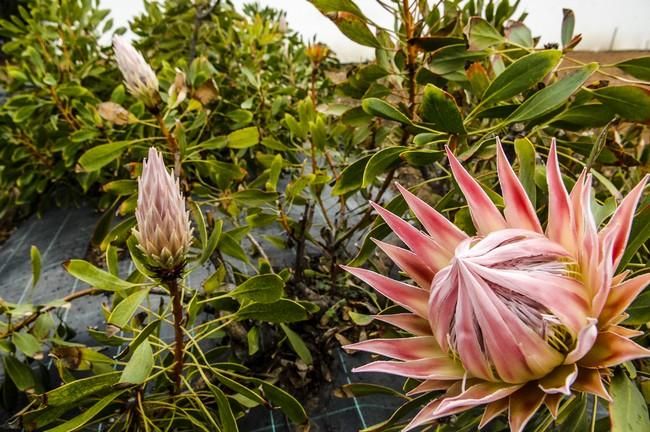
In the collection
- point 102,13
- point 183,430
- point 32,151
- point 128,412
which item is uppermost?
point 102,13

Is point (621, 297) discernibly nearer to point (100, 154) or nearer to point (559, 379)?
point (559, 379)

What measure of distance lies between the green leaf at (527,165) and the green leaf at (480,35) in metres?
0.28

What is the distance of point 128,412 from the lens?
815 mm

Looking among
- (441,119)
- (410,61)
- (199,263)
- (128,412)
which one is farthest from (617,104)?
(128,412)

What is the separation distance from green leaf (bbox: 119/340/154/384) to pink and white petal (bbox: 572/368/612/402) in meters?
0.55

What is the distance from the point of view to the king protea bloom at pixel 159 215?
22.8 inches

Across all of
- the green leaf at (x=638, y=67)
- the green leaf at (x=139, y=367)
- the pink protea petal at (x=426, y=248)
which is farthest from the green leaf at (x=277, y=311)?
the green leaf at (x=638, y=67)

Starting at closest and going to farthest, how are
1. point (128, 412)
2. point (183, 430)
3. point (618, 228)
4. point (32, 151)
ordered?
point (618, 228)
point (128, 412)
point (183, 430)
point (32, 151)

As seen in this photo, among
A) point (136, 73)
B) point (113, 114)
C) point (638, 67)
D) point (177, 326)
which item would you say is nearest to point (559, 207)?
point (638, 67)

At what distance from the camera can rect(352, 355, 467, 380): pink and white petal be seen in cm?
50

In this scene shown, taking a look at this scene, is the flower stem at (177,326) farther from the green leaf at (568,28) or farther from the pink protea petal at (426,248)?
the green leaf at (568,28)

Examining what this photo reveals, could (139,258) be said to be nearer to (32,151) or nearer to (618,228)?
(618,228)

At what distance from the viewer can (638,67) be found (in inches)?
29.6

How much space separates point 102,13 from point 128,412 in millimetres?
2002
